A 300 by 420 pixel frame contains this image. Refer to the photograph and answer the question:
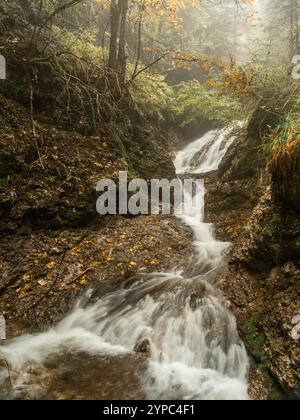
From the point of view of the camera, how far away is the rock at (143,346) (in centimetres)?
383

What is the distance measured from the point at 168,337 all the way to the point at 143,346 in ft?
1.10

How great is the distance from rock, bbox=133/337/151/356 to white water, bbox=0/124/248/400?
62 mm

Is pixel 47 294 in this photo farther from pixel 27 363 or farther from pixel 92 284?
pixel 27 363

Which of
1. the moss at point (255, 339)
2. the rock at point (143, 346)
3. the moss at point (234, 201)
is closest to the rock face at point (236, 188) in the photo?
the moss at point (234, 201)

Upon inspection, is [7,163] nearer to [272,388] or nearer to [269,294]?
[269,294]

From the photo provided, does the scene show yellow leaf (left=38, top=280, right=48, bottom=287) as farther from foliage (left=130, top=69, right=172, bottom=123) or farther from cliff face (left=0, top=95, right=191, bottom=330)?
foliage (left=130, top=69, right=172, bottom=123)

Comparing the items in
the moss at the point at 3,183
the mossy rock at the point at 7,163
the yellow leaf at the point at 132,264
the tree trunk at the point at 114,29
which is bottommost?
the yellow leaf at the point at 132,264

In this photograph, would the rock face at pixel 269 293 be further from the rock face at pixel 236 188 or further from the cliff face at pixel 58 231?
the rock face at pixel 236 188

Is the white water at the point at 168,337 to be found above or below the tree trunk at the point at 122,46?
below

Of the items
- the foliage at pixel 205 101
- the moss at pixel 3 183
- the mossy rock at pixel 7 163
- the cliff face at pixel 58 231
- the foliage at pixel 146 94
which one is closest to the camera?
the cliff face at pixel 58 231

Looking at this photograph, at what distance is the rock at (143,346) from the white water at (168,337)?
6 centimetres

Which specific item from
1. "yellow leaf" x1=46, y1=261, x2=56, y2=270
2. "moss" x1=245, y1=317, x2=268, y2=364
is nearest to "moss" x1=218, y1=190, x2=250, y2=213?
"moss" x1=245, y1=317, x2=268, y2=364

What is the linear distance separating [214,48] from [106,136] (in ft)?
53.7

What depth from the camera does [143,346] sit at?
3869 millimetres
